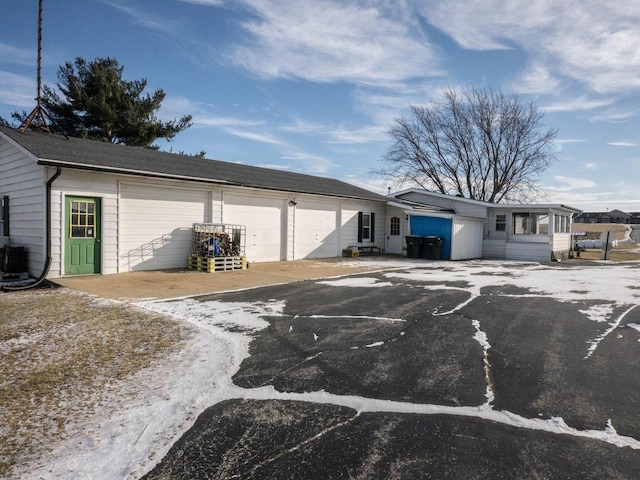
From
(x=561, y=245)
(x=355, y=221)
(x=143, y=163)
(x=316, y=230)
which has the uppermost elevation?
(x=143, y=163)

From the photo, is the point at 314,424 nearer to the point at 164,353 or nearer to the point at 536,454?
the point at 536,454

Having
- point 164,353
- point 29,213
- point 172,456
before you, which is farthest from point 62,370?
point 29,213

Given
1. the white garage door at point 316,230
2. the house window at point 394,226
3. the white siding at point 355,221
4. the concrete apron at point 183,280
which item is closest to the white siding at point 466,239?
the house window at point 394,226

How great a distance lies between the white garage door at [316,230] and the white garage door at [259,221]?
95 cm

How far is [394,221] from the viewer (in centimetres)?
2038

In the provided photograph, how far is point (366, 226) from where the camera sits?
64.6ft

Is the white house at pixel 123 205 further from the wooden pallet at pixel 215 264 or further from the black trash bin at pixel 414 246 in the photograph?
the black trash bin at pixel 414 246

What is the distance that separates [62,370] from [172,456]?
2189 mm

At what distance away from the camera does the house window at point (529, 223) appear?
19641mm

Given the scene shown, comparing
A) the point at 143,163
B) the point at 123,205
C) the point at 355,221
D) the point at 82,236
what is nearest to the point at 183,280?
the point at 82,236

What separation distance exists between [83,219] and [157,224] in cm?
203

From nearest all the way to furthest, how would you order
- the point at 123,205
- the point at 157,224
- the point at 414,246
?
the point at 123,205, the point at 157,224, the point at 414,246

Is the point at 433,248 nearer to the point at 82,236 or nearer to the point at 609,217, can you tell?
the point at 82,236

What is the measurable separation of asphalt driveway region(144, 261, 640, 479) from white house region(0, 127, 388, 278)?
4668 millimetres
